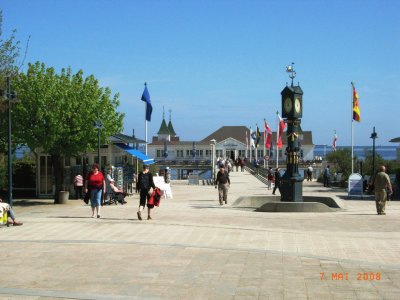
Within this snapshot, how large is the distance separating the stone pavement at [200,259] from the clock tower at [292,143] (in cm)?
438

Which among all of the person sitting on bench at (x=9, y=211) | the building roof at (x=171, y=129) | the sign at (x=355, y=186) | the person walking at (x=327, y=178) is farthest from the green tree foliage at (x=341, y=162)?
the building roof at (x=171, y=129)

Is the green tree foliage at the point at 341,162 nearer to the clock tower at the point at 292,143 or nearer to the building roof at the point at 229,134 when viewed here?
the clock tower at the point at 292,143

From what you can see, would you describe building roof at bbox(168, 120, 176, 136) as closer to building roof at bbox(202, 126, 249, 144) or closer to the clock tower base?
building roof at bbox(202, 126, 249, 144)

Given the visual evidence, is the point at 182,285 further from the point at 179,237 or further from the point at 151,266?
the point at 179,237

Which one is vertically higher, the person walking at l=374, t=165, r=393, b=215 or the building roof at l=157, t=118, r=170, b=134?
the building roof at l=157, t=118, r=170, b=134

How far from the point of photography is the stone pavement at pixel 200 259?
845 cm

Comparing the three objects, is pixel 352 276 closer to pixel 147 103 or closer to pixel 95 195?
pixel 95 195

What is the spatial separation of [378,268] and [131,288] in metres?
3.90

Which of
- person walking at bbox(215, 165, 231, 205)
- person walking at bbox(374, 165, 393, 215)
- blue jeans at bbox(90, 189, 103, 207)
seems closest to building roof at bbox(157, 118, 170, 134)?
person walking at bbox(215, 165, 231, 205)

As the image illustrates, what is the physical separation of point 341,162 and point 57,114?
28154mm

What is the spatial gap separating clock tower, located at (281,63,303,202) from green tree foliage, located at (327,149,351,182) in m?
22.0

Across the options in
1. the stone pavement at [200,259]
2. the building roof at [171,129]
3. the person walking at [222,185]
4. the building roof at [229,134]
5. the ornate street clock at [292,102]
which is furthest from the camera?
the building roof at [171,129]

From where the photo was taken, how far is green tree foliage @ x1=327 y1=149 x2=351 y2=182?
47.9 meters

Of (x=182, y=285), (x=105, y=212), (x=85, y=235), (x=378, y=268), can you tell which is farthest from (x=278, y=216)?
(x=182, y=285)
